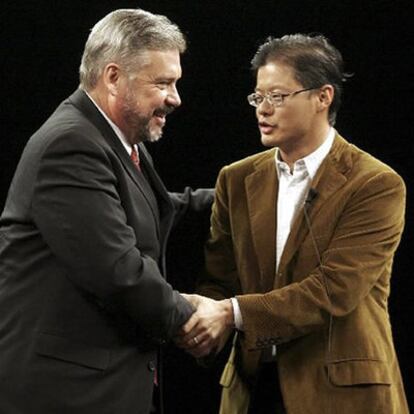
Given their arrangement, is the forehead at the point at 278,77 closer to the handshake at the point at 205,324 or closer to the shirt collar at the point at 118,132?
the shirt collar at the point at 118,132

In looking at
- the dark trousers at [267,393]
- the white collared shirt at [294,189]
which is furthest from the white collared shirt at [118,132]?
the dark trousers at [267,393]

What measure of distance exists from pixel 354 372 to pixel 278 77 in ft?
3.14

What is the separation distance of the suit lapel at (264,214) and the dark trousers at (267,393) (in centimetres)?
27

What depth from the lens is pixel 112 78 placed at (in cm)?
295

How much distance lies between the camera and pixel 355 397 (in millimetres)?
3047

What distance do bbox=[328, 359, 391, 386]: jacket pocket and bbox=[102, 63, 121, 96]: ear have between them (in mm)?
1060

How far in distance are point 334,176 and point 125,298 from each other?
0.80 m

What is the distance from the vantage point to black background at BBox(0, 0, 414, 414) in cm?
399

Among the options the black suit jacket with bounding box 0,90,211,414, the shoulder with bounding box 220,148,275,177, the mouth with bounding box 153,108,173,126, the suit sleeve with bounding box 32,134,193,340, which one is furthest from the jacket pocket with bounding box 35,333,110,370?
the shoulder with bounding box 220,148,275,177

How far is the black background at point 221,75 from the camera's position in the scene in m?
3.99

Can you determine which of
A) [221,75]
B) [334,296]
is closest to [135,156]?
[334,296]

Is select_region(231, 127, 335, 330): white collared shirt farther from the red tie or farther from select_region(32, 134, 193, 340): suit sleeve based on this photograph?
select_region(32, 134, 193, 340): suit sleeve

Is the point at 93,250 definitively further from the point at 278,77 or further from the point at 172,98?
the point at 278,77

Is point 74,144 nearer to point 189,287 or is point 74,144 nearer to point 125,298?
point 125,298
